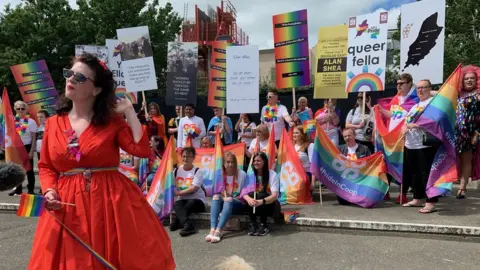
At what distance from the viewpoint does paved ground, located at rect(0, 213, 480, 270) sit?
4055 mm

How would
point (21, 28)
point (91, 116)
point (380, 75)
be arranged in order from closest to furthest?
point (91, 116) < point (380, 75) < point (21, 28)

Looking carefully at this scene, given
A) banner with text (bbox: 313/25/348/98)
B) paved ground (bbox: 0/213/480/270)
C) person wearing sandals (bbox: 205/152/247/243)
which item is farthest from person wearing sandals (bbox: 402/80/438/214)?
person wearing sandals (bbox: 205/152/247/243)

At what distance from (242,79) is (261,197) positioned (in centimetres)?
286

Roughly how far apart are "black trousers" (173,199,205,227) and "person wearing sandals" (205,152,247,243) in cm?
47

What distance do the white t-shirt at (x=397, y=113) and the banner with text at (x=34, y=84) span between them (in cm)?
771

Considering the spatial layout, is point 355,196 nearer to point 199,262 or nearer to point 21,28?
point 199,262

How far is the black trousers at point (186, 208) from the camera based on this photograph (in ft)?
18.0

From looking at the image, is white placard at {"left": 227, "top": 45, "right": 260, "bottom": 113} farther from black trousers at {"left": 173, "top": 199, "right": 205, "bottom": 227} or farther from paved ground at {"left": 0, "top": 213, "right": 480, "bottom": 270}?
paved ground at {"left": 0, "top": 213, "right": 480, "bottom": 270}

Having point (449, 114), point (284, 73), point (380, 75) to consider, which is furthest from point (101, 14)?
point (449, 114)

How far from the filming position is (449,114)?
17.8 ft

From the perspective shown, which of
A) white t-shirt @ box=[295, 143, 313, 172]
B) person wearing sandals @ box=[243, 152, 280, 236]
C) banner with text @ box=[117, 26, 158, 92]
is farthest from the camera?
banner with text @ box=[117, 26, 158, 92]

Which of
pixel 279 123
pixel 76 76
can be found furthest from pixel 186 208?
pixel 76 76

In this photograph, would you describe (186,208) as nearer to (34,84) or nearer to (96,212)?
(96,212)

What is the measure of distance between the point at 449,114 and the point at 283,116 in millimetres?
2822
